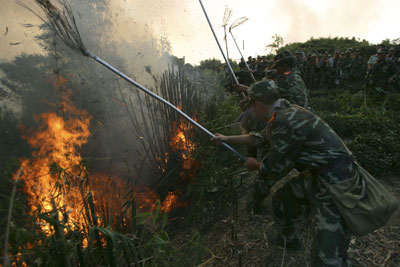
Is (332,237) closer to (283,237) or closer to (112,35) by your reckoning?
(283,237)

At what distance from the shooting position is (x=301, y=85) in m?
3.67

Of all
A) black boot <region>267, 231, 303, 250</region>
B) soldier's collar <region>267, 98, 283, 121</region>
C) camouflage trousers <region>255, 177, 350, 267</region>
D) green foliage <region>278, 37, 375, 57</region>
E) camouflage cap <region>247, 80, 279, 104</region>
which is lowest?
black boot <region>267, 231, 303, 250</region>

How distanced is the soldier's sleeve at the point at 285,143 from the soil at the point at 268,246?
28.3 inches

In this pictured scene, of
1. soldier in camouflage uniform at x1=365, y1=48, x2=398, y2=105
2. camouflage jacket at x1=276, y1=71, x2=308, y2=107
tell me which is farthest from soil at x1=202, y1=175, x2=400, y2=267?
soldier in camouflage uniform at x1=365, y1=48, x2=398, y2=105

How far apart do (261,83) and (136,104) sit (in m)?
4.28

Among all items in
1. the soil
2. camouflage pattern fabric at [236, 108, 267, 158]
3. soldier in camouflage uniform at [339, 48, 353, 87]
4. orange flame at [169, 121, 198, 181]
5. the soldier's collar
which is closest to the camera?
the soldier's collar

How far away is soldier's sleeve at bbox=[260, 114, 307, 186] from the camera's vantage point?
194 cm

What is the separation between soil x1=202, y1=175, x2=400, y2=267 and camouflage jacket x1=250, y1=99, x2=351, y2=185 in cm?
77

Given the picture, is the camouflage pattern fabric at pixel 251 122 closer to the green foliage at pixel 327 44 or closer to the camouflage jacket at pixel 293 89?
the camouflage jacket at pixel 293 89

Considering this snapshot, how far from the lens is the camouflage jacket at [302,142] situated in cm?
191

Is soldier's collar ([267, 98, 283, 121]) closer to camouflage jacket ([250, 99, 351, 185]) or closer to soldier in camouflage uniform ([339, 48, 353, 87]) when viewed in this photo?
camouflage jacket ([250, 99, 351, 185])

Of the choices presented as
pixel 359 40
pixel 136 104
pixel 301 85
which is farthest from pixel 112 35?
pixel 359 40

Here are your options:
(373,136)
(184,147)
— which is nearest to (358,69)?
Answer: (373,136)

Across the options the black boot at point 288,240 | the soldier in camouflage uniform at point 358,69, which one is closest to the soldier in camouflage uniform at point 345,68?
the soldier in camouflage uniform at point 358,69
